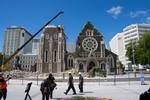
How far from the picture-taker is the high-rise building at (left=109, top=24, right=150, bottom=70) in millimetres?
148650

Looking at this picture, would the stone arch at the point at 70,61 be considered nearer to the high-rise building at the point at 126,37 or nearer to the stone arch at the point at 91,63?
the stone arch at the point at 91,63

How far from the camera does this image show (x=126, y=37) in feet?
531

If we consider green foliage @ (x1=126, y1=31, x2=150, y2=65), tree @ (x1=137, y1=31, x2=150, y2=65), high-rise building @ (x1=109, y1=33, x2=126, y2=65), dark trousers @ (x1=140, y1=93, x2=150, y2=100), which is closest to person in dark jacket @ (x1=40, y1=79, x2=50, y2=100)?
dark trousers @ (x1=140, y1=93, x2=150, y2=100)

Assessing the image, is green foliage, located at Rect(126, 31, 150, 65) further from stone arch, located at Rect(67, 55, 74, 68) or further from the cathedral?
stone arch, located at Rect(67, 55, 74, 68)

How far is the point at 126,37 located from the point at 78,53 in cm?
9238

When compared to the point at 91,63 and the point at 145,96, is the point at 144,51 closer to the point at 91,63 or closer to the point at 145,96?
the point at 91,63

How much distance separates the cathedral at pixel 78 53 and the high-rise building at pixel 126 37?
201 ft

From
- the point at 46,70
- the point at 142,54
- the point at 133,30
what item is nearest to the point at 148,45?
the point at 142,54

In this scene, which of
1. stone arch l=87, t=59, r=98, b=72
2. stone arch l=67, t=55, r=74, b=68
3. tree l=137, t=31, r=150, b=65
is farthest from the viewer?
stone arch l=67, t=55, r=74, b=68

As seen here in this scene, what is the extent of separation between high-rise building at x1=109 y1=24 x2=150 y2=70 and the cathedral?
6121 cm

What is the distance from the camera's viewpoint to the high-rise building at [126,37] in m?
149

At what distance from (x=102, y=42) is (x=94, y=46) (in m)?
3.06

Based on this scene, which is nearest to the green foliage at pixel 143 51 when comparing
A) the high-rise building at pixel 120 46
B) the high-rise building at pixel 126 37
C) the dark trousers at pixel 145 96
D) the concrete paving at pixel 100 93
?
the concrete paving at pixel 100 93

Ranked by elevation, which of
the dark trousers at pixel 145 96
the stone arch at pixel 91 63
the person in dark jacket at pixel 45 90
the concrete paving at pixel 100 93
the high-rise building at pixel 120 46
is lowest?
the concrete paving at pixel 100 93
